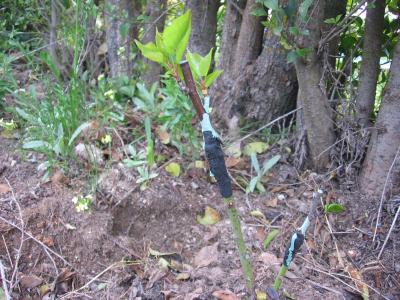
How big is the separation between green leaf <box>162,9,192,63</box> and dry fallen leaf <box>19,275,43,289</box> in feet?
3.07

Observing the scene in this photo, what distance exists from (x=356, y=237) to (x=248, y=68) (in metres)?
0.85

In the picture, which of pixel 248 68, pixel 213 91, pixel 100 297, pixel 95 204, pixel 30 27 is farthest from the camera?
pixel 30 27

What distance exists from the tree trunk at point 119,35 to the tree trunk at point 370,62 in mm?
1084

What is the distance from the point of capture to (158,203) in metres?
1.64

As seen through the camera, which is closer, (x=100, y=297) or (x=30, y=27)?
(x=100, y=297)

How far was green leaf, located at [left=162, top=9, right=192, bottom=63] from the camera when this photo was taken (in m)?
0.78

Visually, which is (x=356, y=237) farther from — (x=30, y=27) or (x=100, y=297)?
(x=30, y=27)

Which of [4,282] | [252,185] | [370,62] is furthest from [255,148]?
[4,282]

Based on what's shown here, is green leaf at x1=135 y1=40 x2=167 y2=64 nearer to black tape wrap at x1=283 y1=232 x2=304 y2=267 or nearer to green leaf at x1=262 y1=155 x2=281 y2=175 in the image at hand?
black tape wrap at x1=283 y1=232 x2=304 y2=267

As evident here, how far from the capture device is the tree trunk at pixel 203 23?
211 centimetres

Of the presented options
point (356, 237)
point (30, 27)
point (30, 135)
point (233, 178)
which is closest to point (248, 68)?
point (233, 178)

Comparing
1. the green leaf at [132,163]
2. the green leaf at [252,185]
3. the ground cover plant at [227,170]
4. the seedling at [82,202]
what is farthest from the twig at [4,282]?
the green leaf at [252,185]

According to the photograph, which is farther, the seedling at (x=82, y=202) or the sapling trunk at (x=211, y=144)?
the seedling at (x=82, y=202)

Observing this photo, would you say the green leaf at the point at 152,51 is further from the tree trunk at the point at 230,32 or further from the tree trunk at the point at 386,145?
the tree trunk at the point at 230,32
